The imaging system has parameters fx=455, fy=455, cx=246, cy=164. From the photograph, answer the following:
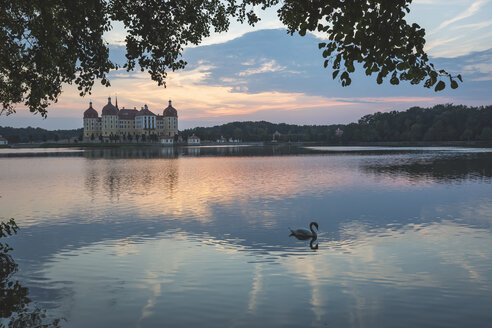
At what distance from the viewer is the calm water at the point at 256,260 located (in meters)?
11.2

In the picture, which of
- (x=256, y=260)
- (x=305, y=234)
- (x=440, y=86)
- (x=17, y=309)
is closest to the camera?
(x=440, y=86)

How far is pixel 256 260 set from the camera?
15609mm

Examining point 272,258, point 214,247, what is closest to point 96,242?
point 214,247

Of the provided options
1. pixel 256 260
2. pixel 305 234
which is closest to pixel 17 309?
pixel 256 260

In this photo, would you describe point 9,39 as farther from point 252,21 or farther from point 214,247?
point 214,247

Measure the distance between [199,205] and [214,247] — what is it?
11.0 m

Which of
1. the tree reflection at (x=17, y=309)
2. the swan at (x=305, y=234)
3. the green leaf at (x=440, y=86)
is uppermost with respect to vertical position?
the green leaf at (x=440, y=86)

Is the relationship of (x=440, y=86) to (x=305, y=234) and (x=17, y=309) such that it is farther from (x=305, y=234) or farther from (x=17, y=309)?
(x=305, y=234)

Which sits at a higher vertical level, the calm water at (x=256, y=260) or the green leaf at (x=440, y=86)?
the green leaf at (x=440, y=86)

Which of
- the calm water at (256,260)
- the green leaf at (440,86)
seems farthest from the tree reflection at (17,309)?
the green leaf at (440,86)

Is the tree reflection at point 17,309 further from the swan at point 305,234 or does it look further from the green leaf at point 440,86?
the swan at point 305,234

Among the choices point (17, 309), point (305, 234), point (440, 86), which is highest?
point (440, 86)

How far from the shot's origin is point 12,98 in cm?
1641

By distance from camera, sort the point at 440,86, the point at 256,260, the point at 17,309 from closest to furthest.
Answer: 1. the point at 440,86
2. the point at 17,309
3. the point at 256,260
